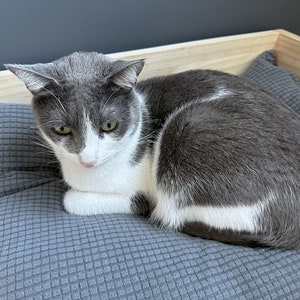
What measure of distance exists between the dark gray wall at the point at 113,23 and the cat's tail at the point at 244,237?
0.84m

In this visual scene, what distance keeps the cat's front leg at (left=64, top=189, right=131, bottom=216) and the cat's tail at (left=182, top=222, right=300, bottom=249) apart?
Result: 0.21m

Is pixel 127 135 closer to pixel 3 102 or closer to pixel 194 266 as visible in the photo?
pixel 194 266

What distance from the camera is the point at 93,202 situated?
1.06 m

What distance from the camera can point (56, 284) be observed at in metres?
0.82

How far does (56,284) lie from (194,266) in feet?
1.09

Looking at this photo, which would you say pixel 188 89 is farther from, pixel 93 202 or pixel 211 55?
pixel 211 55

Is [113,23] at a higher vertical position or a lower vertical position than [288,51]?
higher

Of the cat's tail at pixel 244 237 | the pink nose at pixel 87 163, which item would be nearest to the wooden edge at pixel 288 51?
the cat's tail at pixel 244 237

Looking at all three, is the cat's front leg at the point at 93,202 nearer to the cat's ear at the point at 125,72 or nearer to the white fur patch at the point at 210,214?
the white fur patch at the point at 210,214

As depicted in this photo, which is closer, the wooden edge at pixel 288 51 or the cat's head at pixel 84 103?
the cat's head at pixel 84 103

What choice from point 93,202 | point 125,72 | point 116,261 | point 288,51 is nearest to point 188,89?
point 125,72

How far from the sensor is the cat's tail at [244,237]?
3.11ft

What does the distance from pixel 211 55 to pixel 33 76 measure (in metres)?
1.04

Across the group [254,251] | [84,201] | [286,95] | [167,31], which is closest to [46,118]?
[84,201]
